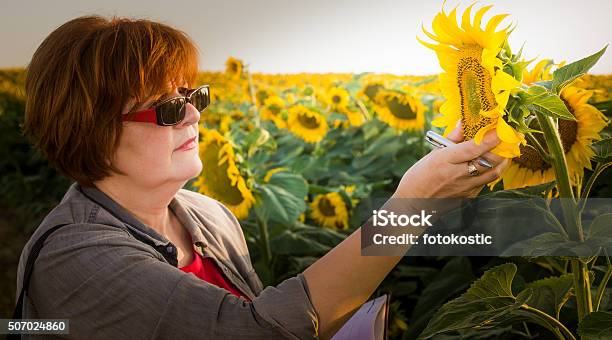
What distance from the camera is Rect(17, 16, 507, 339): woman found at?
36.6 inches

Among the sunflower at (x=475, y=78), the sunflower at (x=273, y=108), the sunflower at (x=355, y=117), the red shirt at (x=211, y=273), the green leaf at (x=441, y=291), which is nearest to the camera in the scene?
the sunflower at (x=475, y=78)

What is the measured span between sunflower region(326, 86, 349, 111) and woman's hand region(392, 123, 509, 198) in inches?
63.7

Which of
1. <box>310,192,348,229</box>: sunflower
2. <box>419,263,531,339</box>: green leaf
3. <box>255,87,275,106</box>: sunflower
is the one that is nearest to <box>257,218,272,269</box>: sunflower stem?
<box>310,192,348,229</box>: sunflower

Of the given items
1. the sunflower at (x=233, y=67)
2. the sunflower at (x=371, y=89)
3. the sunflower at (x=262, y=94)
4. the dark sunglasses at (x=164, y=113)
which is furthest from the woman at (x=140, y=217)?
the sunflower at (x=262, y=94)

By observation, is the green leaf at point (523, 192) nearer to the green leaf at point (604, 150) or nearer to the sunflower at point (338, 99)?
the green leaf at point (604, 150)

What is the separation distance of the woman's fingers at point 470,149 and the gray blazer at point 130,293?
23 centimetres

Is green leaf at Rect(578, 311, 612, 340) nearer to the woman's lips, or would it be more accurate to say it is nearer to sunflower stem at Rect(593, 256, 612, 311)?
sunflower stem at Rect(593, 256, 612, 311)

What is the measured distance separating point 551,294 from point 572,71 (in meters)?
0.30

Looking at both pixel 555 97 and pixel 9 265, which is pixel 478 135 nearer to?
pixel 555 97

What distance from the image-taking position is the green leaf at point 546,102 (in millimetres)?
765

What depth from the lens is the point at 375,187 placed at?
1998 mm

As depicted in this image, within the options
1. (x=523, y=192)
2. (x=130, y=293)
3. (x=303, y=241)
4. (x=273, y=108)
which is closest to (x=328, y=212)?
(x=303, y=241)

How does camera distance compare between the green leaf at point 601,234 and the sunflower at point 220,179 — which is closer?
the green leaf at point 601,234

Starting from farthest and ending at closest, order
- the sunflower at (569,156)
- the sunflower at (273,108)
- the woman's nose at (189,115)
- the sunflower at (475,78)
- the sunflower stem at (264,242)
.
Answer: the sunflower at (273,108) → the sunflower stem at (264,242) → the woman's nose at (189,115) → the sunflower at (569,156) → the sunflower at (475,78)
